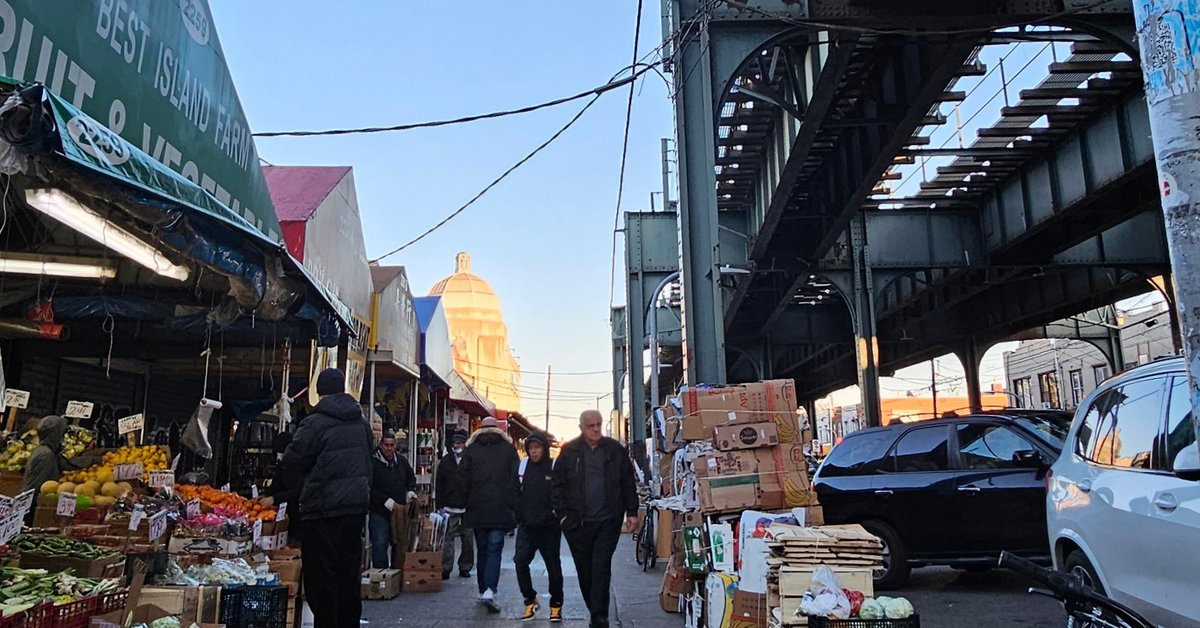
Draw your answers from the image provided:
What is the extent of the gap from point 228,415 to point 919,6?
38.9 feet

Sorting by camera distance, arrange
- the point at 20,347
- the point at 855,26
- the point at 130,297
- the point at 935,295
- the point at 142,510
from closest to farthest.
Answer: the point at 142,510 < the point at 130,297 < the point at 855,26 < the point at 20,347 < the point at 935,295

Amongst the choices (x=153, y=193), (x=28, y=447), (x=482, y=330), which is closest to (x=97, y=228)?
(x=153, y=193)

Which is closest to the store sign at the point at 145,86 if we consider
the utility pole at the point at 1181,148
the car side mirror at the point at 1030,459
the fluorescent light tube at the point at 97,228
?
the fluorescent light tube at the point at 97,228

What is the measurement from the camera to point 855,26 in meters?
8.76

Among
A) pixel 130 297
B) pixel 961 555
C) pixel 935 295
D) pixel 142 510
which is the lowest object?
pixel 961 555

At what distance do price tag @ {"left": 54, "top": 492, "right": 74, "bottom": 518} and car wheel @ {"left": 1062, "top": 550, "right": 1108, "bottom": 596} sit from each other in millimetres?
6699

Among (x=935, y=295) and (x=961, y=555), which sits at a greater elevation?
(x=935, y=295)

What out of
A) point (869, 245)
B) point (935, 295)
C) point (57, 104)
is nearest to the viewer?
point (57, 104)

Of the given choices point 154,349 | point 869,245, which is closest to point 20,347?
point 154,349

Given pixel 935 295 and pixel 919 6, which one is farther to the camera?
pixel 935 295

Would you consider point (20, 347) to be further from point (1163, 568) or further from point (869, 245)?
point (869, 245)

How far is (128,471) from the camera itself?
264 inches

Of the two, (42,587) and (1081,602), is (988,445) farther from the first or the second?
(42,587)

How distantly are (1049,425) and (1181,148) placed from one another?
230 inches
